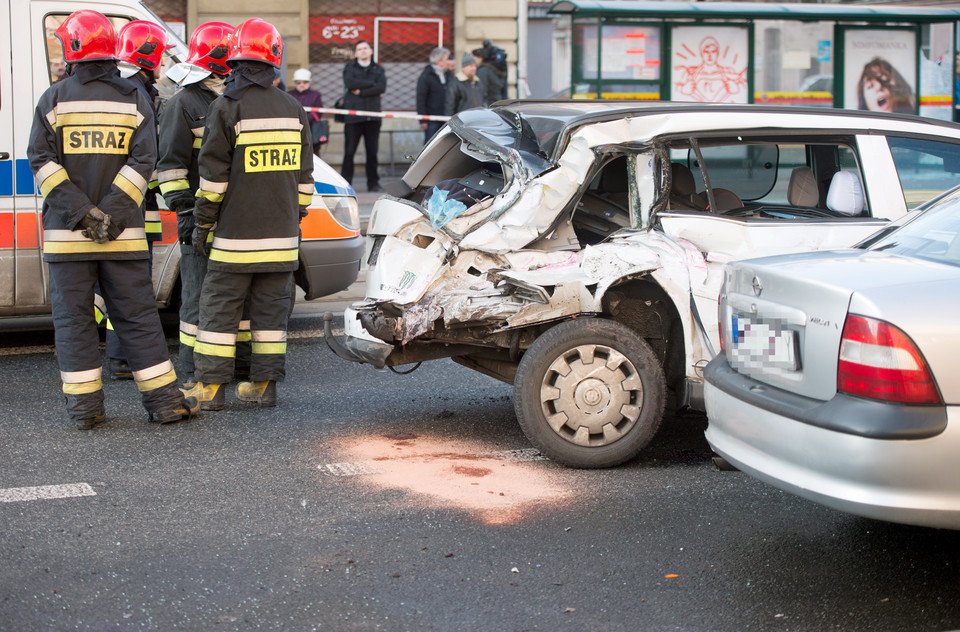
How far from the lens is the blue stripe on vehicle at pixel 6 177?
6793 millimetres

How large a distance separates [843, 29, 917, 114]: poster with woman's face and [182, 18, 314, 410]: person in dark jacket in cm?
1200

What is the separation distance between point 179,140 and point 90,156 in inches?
20.4

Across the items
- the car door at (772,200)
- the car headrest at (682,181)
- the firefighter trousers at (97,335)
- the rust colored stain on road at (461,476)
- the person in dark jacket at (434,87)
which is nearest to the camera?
the rust colored stain on road at (461,476)

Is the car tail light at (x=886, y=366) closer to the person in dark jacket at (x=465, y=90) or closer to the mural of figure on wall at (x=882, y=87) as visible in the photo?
the person in dark jacket at (x=465, y=90)

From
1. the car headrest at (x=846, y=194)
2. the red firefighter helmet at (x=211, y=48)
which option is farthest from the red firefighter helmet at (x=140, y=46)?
the car headrest at (x=846, y=194)

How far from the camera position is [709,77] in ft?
51.0

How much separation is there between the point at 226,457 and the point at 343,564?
1437mm

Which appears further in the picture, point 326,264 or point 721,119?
point 326,264

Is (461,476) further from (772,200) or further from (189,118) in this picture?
(189,118)

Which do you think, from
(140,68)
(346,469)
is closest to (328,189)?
(140,68)

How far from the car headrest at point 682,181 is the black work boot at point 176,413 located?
2.59 metres

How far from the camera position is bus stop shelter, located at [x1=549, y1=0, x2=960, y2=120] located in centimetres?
1497

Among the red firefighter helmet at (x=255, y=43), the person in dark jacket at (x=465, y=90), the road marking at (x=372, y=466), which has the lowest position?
the road marking at (x=372, y=466)

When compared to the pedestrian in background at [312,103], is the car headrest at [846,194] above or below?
below
